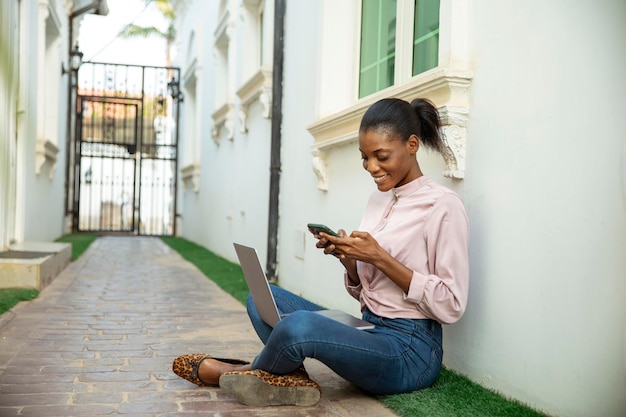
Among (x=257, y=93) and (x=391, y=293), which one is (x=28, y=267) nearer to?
(x=257, y=93)

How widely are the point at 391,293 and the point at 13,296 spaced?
13.4 feet

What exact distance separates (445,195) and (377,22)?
9.16 ft

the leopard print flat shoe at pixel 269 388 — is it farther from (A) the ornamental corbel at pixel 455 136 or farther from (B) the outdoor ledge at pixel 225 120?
(B) the outdoor ledge at pixel 225 120

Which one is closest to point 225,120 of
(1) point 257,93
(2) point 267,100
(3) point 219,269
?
(1) point 257,93

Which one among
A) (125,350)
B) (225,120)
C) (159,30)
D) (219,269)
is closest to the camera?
(125,350)

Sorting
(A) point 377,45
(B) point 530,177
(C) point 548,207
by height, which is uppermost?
(A) point 377,45

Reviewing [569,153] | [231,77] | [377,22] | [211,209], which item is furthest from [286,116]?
[211,209]

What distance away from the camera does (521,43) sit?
3.00 m

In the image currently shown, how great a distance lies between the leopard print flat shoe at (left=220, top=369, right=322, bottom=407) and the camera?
2932 millimetres

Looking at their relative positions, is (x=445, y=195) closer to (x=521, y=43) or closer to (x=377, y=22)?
(x=521, y=43)

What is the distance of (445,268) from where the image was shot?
2.86 metres

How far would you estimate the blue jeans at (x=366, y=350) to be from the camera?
2.74m

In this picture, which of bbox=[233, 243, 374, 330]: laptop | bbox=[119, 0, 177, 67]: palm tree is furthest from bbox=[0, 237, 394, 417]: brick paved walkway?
bbox=[119, 0, 177, 67]: palm tree

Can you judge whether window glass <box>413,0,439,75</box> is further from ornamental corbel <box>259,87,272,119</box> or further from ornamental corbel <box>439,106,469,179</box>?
ornamental corbel <box>259,87,272,119</box>
